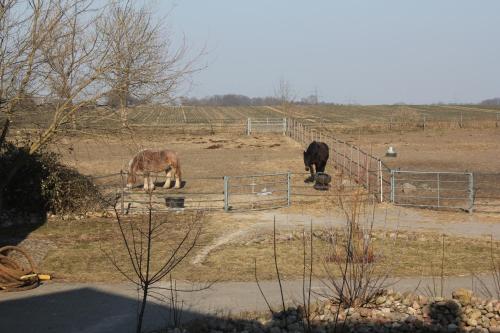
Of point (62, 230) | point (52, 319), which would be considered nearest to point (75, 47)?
point (62, 230)

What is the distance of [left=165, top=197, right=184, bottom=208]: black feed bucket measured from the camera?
684 inches

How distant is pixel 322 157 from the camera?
2311 cm

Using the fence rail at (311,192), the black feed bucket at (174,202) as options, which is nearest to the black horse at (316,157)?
the fence rail at (311,192)

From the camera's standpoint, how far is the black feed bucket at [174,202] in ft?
57.0

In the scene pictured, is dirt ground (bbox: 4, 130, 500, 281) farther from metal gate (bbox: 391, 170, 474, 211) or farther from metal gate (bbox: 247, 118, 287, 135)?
metal gate (bbox: 247, 118, 287, 135)

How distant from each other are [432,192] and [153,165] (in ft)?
30.0

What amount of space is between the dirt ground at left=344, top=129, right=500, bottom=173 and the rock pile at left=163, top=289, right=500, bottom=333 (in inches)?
709

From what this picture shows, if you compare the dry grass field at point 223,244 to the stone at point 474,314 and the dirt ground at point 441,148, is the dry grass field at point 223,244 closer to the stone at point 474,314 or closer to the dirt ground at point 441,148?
the dirt ground at point 441,148

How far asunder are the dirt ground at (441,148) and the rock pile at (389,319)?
1801 cm

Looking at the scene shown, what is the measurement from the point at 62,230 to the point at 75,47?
4.36m

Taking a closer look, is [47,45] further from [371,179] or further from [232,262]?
[371,179]

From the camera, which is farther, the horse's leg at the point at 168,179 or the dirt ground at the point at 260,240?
the horse's leg at the point at 168,179

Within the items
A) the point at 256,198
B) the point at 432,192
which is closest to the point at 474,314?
the point at 256,198

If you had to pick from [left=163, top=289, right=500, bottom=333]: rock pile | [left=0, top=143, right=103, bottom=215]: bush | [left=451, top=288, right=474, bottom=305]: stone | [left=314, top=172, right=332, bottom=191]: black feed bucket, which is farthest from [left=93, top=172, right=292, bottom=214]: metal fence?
[left=451, top=288, right=474, bottom=305]: stone
